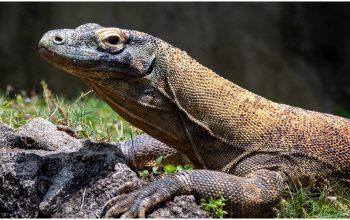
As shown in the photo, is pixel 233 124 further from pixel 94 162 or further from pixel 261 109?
pixel 94 162

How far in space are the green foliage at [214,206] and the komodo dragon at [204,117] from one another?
47mm

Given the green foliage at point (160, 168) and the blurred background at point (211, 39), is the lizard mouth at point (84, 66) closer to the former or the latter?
the green foliage at point (160, 168)

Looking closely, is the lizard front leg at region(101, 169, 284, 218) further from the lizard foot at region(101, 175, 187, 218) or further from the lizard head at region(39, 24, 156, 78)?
the lizard head at region(39, 24, 156, 78)

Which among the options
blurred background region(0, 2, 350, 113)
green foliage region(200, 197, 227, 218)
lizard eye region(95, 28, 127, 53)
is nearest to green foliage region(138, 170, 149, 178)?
green foliage region(200, 197, 227, 218)

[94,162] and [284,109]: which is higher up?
[284,109]

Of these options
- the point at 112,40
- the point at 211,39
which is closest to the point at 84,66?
the point at 112,40

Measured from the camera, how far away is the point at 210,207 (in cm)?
407

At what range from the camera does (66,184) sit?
4.15m

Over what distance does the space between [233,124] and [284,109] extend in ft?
1.61

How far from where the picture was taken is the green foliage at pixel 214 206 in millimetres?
4062

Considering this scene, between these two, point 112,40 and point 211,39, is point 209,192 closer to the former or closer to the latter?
point 112,40

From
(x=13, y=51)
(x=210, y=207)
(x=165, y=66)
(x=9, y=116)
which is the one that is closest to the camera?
(x=210, y=207)

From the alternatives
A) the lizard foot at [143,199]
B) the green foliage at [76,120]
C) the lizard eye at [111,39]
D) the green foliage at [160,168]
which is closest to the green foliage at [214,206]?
the lizard foot at [143,199]

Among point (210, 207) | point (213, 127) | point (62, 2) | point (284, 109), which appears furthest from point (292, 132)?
point (62, 2)
